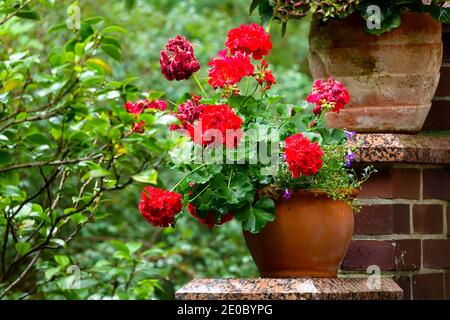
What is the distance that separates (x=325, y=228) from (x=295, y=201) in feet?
0.36

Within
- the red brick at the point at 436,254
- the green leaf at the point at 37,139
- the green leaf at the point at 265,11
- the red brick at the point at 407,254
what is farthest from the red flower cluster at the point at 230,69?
the red brick at the point at 436,254

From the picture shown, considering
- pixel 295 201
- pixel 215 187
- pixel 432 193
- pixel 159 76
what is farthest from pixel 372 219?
pixel 159 76

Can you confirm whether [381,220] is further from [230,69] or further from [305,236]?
[230,69]

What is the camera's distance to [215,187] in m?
2.30

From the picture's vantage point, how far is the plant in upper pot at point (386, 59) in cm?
266

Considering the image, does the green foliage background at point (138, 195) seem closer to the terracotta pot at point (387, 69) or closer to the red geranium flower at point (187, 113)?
the terracotta pot at point (387, 69)

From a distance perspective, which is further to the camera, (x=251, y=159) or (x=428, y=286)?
(x=428, y=286)

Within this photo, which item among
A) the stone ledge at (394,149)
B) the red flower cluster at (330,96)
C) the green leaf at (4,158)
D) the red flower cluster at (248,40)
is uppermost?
the red flower cluster at (248,40)

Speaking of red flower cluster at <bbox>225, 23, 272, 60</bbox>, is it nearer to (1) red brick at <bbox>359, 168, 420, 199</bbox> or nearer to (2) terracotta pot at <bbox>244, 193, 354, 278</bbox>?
(2) terracotta pot at <bbox>244, 193, 354, 278</bbox>

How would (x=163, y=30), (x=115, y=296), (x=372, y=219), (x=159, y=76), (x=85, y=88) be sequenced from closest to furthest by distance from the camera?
1. (x=85, y=88)
2. (x=372, y=219)
3. (x=115, y=296)
4. (x=159, y=76)
5. (x=163, y=30)

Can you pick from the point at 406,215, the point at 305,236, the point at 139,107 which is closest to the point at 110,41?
the point at 139,107

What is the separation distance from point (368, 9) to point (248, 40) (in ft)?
1.43

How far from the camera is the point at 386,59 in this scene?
2678 mm
